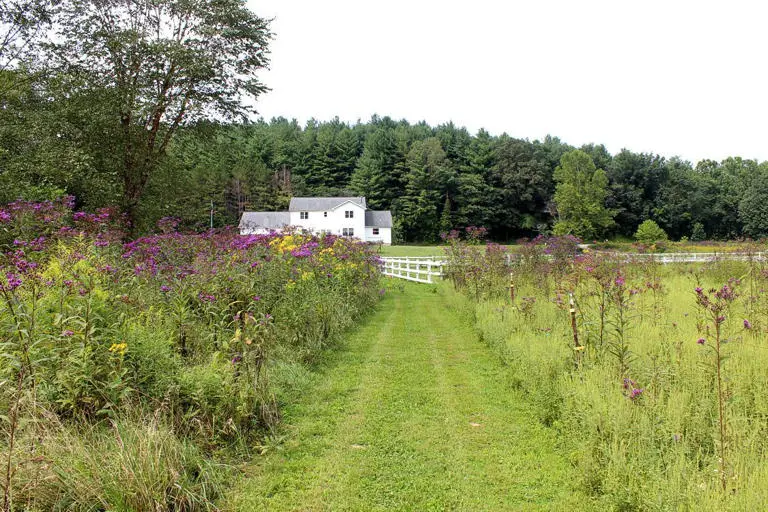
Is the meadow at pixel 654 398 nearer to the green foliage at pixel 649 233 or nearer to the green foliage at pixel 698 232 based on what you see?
the green foliage at pixel 649 233

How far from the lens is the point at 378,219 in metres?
53.7

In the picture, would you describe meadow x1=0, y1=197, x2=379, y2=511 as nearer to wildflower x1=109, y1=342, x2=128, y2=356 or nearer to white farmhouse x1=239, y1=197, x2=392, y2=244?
wildflower x1=109, y1=342, x2=128, y2=356

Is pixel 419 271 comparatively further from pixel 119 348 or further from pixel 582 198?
pixel 582 198

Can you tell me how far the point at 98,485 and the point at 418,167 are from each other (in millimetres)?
58250

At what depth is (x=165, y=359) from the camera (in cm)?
364

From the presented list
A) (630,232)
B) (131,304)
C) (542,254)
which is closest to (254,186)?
(630,232)

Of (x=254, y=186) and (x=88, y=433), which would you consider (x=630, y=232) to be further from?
(x=88, y=433)

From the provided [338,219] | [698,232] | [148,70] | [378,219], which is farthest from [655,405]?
[698,232]

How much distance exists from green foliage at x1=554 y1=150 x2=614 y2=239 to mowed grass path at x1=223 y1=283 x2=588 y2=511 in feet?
164

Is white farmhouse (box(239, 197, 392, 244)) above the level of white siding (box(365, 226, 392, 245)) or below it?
above

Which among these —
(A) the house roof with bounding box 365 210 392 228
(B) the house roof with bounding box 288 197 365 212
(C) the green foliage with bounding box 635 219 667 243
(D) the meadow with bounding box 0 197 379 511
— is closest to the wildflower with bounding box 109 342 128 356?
(D) the meadow with bounding box 0 197 379 511

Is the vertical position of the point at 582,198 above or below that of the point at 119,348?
above

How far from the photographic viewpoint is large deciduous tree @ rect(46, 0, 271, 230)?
40.1ft

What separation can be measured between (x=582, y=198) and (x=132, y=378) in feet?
184
